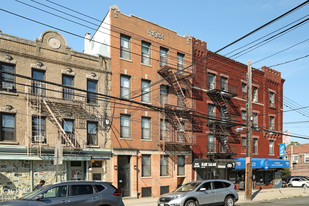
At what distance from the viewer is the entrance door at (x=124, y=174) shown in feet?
72.7

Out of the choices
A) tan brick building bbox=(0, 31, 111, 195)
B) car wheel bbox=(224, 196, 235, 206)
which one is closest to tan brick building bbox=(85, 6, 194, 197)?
tan brick building bbox=(0, 31, 111, 195)

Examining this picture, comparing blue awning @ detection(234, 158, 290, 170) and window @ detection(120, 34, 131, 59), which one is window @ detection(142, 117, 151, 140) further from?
blue awning @ detection(234, 158, 290, 170)

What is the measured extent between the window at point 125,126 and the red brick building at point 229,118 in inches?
290

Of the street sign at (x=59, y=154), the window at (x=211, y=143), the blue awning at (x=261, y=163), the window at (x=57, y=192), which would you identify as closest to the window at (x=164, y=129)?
the window at (x=211, y=143)

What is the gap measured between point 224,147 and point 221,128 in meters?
2.17

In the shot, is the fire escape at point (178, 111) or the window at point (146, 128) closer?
the window at point (146, 128)

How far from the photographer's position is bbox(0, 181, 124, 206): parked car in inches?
387

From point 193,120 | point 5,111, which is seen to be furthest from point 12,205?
point 193,120

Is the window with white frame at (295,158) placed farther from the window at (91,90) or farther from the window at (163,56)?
the window at (91,90)

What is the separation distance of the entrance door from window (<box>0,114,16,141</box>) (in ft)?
26.7

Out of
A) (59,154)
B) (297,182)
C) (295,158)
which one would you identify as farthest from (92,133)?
(295,158)

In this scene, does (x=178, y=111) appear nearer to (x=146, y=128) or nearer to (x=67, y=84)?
(x=146, y=128)

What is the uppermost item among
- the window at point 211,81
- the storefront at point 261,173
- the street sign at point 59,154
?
the window at point 211,81

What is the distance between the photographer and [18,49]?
1819 cm
